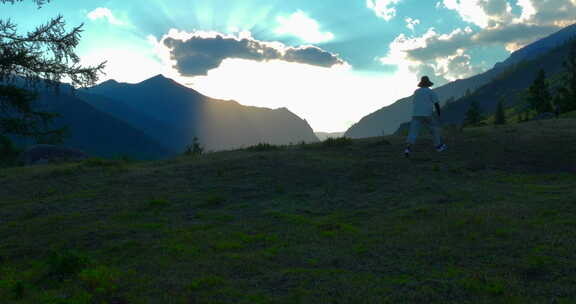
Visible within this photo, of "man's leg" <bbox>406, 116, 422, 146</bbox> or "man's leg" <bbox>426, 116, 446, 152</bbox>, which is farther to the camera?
"man's leg" <bbox>426, 116, 446, 152</bbox>

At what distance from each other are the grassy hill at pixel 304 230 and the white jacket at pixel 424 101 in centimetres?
143

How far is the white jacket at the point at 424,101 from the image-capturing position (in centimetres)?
1349

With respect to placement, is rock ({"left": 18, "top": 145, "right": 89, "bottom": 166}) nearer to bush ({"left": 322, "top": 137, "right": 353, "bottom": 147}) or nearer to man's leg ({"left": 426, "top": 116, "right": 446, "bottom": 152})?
bush ({"left": 322, "top": 137, "right": 353, "bottom": 147})

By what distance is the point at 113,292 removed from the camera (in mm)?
5363

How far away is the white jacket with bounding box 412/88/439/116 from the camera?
44.3 feet

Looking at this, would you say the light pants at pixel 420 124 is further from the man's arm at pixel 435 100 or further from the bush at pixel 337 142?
the bush at pixel 337 142

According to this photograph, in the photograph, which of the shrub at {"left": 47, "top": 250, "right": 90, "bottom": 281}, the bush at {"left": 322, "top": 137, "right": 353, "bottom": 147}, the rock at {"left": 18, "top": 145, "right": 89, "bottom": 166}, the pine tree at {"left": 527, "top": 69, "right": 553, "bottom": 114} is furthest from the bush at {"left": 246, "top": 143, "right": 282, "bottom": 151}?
the pine tree at {"left": 527, "top": 69, "right": 553, "bottom": 114}

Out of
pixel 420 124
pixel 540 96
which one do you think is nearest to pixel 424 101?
pixel 420 124

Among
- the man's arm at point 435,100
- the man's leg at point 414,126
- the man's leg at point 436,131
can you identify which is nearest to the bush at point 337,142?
the man's leg at point 414,126

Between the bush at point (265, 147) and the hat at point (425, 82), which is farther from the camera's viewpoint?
the bush at point (265, 147)

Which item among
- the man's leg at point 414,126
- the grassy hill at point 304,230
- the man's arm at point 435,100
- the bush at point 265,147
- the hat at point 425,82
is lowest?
the grassy hill at point 304,230

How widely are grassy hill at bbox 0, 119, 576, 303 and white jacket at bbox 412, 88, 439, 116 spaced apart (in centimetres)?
143

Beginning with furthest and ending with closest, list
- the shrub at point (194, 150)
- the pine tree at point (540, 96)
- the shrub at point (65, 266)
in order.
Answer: the pine tree at point (540, 96)
the shrub at point (194, 150)
the shrub at point (65, 266)

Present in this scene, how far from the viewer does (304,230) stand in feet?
25.2
